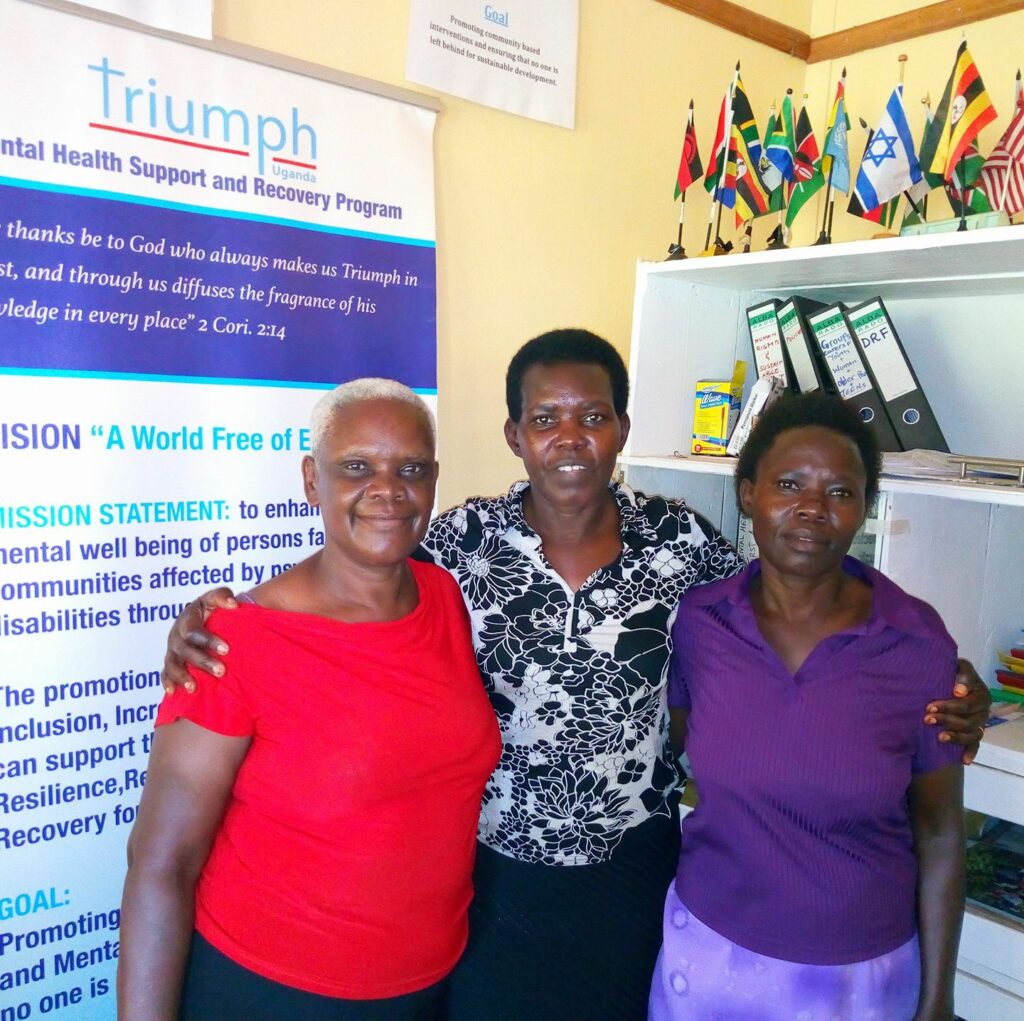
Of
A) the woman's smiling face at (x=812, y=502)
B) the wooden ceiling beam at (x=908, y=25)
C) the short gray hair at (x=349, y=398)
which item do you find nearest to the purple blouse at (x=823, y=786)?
the woman's smiling face at (x=812, y=502)

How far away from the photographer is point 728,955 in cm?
114

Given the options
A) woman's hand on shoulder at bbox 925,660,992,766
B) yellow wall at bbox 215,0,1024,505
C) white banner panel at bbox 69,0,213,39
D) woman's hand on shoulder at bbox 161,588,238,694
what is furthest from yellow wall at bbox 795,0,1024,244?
woman's hand on shoulder at bbox 161,588,238,694

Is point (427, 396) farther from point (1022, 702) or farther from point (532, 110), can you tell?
point (1022, 702)

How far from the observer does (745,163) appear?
2064mm

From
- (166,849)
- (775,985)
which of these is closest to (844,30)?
(775,985)

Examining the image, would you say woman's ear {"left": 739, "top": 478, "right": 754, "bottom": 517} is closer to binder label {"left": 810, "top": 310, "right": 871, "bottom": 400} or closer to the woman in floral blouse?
the woman in floral blouse

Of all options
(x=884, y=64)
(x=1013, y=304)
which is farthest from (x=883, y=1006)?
(x=884, y=64)

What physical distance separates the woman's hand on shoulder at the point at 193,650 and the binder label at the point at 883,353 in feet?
4.78

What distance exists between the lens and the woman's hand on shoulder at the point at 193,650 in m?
0.99

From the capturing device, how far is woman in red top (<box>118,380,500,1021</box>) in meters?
1.00

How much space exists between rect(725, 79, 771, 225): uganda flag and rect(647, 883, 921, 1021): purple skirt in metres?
1.62

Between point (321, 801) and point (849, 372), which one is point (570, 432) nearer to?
point (321, 801)

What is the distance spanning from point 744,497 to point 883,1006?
71 centimetres

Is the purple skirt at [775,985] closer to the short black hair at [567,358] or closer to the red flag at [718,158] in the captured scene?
the short black hair at [567,358]
